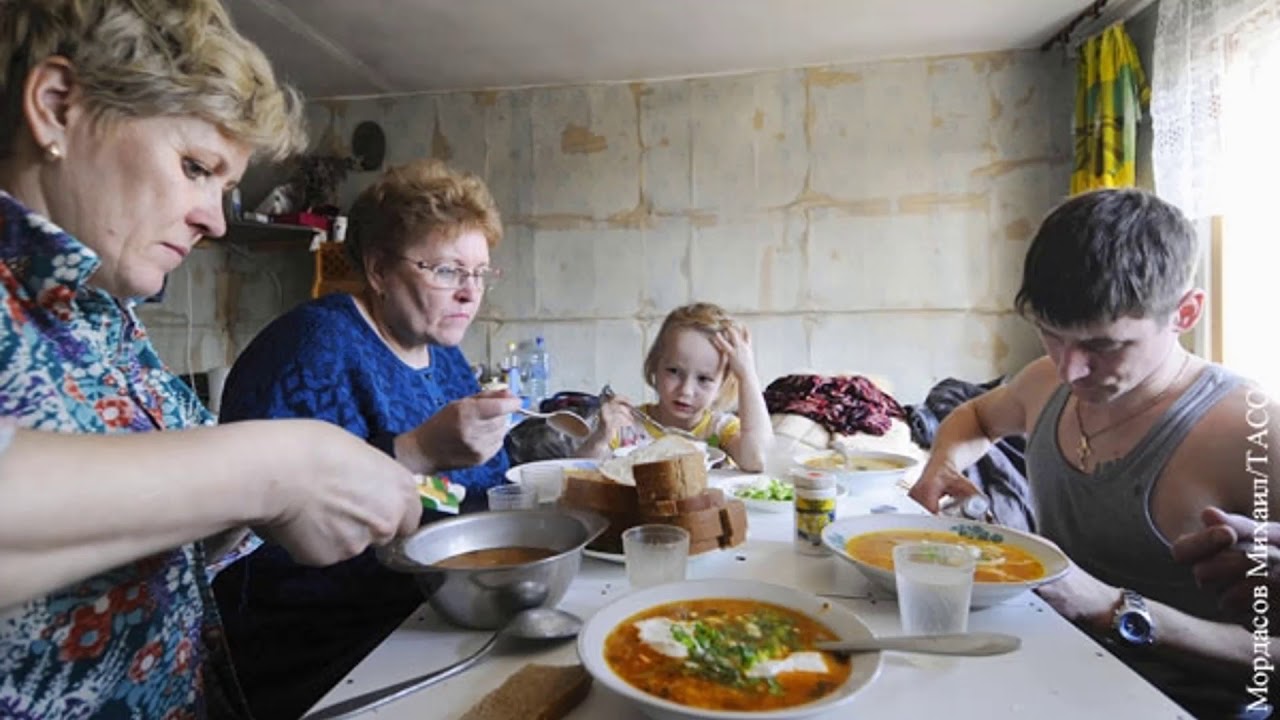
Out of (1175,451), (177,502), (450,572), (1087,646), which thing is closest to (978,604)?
(1087,646)

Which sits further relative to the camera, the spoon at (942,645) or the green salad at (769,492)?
the green salad at (769,492)

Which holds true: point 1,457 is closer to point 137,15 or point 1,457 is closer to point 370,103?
point 137,15

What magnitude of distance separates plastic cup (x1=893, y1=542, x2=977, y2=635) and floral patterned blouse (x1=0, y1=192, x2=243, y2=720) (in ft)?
3.11

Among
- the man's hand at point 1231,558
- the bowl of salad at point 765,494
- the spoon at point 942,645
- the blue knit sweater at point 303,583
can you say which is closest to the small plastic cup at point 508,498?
the blue knit sweater at point 303,583

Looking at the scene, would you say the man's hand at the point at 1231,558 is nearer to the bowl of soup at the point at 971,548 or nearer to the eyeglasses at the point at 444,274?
the bowl of soup at the point at 971,548

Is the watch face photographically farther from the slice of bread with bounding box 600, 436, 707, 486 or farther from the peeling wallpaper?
the peeling wallpaper

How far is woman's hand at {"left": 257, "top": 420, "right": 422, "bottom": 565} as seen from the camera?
1.93 ft

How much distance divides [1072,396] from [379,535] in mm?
1439

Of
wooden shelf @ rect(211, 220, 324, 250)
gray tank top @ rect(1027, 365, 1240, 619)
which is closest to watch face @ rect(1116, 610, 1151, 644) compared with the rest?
gray tank top @ rect(1027, 365, 1240, 619)

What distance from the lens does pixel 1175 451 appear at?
1.14 meters

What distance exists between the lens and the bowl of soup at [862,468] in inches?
61.1

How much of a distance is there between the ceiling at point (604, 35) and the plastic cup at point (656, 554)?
9.06 feet

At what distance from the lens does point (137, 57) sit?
737 millimetres

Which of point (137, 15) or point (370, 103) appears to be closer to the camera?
point (137, 15)
